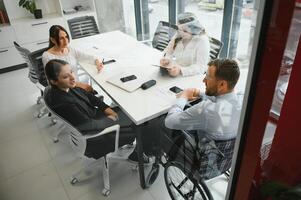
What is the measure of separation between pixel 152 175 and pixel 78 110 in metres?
0.83

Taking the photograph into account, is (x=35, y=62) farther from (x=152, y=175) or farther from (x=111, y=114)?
(x=152, y=175)

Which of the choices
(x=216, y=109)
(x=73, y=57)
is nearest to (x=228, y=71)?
(x=216, y=109)

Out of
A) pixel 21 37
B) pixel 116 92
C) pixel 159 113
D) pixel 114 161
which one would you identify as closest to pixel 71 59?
pixel 116 92

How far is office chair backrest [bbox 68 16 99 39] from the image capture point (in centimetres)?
343

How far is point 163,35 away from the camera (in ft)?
10.1

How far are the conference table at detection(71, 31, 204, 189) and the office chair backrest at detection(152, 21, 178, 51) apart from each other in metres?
0.29

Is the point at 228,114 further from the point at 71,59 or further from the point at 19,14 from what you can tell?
the point at 19,14

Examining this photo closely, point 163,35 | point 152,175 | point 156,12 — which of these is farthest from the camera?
point 156,12

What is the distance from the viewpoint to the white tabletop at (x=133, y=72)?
68.6 inches

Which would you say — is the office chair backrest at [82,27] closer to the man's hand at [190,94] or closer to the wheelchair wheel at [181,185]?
the man's hand at [190,94]

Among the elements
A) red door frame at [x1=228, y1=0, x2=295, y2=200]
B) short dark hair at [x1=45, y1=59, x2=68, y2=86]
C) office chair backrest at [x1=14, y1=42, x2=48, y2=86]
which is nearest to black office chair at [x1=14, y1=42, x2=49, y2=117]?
office chair backrest at [x1=14, y1=42, x2=48, y2=86]

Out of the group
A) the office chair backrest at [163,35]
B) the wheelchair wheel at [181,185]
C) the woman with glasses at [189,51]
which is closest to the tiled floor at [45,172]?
the wheelchair wheel at [181,185]

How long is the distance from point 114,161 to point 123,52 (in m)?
1.20

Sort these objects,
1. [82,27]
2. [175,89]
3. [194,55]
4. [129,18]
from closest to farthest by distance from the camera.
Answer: [175,89] < [194,55] < [82,27] < [129,18]
